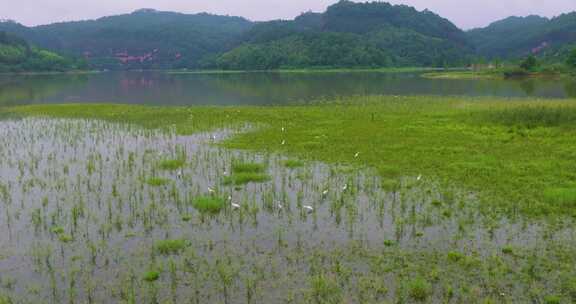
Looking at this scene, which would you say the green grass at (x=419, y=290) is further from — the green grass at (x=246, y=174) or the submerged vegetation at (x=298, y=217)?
the green grass at (x=246, y=174)

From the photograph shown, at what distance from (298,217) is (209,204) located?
2.99 m

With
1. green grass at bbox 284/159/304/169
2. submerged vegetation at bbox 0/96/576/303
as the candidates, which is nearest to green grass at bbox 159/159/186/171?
submerged vegetation at bbox 0/96/576/303

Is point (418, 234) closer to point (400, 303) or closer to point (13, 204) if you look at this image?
point (400, 303)

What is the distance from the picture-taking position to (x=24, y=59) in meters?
160

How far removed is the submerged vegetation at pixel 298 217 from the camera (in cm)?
967

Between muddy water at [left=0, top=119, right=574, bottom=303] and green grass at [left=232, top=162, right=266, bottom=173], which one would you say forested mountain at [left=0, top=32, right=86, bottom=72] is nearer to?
muddy water at [left=0, top=119, right=574, bottom=303]

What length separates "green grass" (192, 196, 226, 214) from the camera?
46.5 feet

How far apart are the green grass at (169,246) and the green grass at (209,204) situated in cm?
249

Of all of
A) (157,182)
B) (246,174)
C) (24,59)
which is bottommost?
(157,182)

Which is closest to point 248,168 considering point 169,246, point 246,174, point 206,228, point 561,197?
point 246,174

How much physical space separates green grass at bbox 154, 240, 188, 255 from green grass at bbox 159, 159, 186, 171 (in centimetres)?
809

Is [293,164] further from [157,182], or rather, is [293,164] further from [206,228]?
[206,228]

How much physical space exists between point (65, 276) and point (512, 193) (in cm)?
1360

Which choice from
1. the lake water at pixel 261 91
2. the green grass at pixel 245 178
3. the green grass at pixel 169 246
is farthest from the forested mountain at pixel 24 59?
the green grass at pixel 169 246
